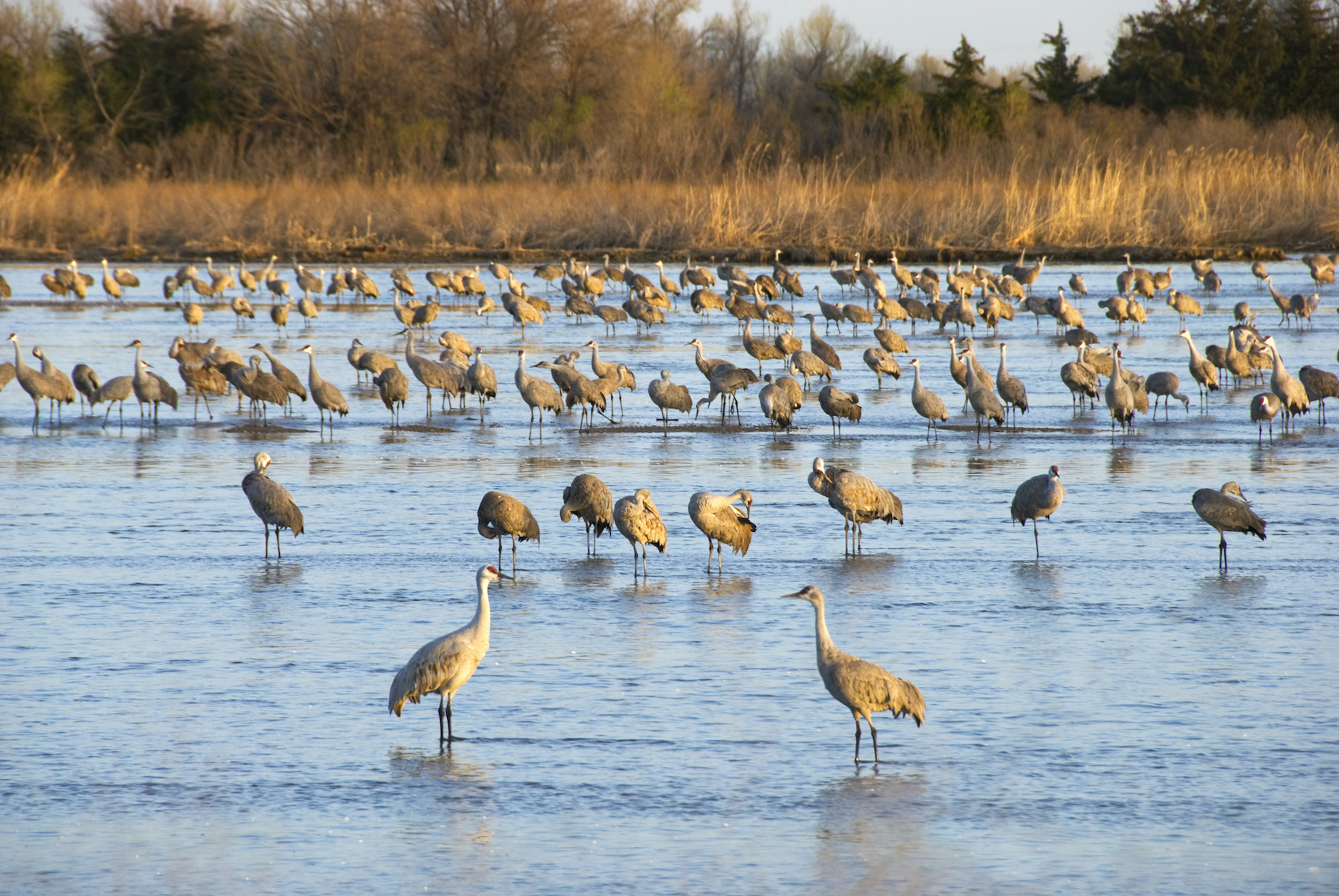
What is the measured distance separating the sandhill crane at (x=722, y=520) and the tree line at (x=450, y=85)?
37521 millimetres

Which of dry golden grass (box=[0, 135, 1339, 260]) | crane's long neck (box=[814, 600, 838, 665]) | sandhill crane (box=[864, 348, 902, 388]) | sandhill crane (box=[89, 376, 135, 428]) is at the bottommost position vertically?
crane's long neck (box=[814, 600, 838, 665])

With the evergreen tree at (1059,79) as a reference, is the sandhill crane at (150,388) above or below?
below

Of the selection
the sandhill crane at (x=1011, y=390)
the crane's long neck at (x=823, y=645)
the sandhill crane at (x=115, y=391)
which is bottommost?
the crane's long neck at (x=823, y=645)

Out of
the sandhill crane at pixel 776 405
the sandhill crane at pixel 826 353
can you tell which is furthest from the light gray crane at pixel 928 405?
the sandhill crane at pixel 826 353

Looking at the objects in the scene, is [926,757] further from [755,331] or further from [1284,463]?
[755,331]

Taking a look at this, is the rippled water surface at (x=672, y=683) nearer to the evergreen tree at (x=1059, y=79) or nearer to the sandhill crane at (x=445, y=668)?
the sandhill crane at (x=445, y=668)

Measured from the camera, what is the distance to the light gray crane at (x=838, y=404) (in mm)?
16344

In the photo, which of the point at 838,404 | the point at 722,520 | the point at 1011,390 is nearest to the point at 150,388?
the point at 838,404

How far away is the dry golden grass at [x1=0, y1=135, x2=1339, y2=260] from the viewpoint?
3728cm

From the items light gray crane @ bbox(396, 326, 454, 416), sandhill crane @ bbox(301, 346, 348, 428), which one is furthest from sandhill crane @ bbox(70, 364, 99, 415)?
light gray crane @ bbox(396, 326, 454, 416)

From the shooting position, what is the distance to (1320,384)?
670 inches

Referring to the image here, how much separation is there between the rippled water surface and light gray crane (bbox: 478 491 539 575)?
0.92 feet

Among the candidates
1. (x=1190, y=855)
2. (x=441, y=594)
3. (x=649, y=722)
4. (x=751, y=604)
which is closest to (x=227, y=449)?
(x=441, y=594)

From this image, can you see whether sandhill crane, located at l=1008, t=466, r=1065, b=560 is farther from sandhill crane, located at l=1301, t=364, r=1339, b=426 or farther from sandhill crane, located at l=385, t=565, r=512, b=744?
sandhill crane, located at l=1301, t=364, r=1339, b=426
